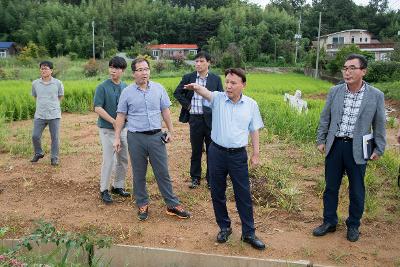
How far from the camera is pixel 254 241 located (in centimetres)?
362

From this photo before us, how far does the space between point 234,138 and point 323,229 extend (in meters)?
1.30

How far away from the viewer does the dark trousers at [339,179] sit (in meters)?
3.70

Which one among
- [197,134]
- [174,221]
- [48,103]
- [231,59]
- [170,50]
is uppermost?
[170,50]

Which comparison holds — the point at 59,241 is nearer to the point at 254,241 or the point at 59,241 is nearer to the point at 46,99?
the point at 254,241

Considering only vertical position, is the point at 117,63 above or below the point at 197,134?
above

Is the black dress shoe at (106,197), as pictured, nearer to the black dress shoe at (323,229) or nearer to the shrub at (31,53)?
the black dress shoe at (323,229)

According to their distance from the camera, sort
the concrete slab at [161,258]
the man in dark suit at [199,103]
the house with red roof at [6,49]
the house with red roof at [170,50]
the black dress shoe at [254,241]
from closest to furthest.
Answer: the concrete slab at [161,258], the black dress shoe at [254,241], the man in dark suit at [199,103], the house with red roof at [6,49], the house with red roof at [170,50]

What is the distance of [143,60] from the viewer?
13.1 ft

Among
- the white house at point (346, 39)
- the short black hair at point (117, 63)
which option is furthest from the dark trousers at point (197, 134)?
the white house at point (346, 39)

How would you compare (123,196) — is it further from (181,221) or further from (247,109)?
(247,109)

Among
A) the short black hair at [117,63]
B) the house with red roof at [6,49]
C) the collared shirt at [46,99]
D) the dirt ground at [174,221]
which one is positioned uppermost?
the house with red roof at [6,49]

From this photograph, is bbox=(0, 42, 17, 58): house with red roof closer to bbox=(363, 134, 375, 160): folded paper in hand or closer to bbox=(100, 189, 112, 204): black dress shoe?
bbox=(100, 189, 112, 204): black dress shoe

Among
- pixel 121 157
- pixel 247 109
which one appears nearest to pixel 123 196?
pixel 121 157

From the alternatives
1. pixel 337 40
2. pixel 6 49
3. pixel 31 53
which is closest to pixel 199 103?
pixel 31 53
